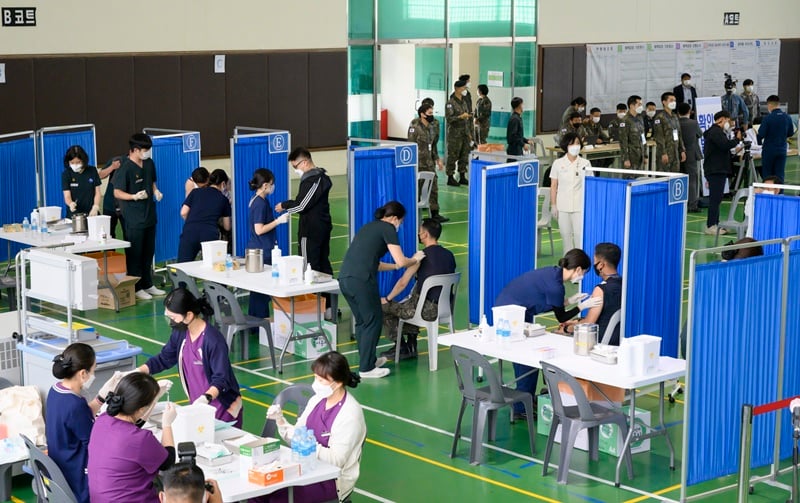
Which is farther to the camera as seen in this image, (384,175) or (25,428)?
A: (384,175)

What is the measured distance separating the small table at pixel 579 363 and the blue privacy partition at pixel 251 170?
5306mm

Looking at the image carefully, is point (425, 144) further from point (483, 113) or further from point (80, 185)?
point (80, 185)

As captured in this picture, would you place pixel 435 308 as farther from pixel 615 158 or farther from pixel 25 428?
pixel 615 158

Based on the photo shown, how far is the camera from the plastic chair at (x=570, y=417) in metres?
8.32

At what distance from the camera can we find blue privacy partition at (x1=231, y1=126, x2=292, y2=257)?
567 inches

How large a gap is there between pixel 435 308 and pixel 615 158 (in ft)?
42.0

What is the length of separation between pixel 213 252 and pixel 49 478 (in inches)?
213

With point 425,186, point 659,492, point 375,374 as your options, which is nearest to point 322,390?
point 659,492

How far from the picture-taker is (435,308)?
36.7 ft

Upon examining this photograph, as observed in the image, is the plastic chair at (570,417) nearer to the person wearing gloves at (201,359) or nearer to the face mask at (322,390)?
the face mask at (322,390)

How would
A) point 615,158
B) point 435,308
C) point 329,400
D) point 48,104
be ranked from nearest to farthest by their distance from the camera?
point 329,400 → point 435,308 → point 48,104 → point 615,158

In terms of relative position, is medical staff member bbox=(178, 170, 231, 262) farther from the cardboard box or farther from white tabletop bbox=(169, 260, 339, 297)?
the cardboard box

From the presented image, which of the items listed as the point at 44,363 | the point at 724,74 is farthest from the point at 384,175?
the point at 724,74

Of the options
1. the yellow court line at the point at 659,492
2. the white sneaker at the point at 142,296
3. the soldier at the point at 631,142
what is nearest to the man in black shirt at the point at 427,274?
the yellow court line at the point at 659,492
